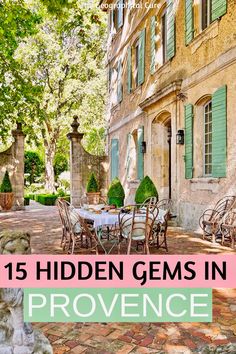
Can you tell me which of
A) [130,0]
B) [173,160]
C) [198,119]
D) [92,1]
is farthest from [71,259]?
[92,1]

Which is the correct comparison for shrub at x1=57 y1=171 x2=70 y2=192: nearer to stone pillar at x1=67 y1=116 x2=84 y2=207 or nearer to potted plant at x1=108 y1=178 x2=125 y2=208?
stone pillar at x1=67 y1=116 x2=84 y2=207

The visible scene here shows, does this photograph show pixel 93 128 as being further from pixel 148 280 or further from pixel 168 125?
pixel 148 280

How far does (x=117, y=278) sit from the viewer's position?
6.63ft

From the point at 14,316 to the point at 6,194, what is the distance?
1227 centimetres

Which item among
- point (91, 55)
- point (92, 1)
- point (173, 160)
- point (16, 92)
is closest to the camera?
point (173, 160)

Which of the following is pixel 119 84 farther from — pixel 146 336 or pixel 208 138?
pixel 146 336

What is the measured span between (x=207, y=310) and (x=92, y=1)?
63.1 ft

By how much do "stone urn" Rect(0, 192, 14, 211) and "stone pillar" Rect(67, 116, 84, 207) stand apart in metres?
2.43

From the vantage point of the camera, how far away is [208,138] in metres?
8.16

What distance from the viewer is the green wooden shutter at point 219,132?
7.04 m

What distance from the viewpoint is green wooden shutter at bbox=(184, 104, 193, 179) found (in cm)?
839

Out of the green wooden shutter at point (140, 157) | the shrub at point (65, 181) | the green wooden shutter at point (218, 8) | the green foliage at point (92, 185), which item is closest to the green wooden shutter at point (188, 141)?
the green wooden shutter at point (218, 8)

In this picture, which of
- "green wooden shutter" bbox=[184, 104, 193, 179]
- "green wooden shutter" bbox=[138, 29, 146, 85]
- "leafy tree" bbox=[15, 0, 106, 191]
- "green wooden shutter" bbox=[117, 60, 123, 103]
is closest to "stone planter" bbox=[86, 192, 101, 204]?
"green wooden shutter" bbox=[117, 60, 123, 103]

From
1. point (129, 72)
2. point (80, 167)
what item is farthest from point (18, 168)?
point (129, 72)
